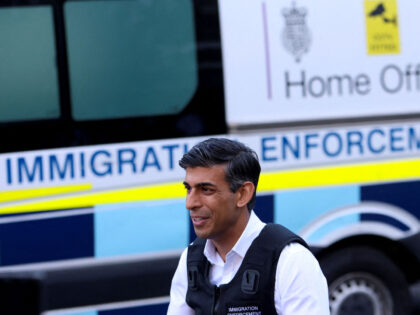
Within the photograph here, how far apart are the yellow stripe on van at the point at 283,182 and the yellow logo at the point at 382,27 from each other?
631 mm

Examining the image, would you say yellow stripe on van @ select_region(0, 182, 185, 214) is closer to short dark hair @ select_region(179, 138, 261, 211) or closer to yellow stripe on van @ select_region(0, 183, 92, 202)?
yellow stripe on van @ select_region(0, 183, 92, 202)

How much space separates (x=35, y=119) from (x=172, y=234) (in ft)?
2.99

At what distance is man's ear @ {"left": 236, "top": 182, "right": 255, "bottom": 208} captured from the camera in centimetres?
254

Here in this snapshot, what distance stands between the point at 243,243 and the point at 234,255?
43 mm

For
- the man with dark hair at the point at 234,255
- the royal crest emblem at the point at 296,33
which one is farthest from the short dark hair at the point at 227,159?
the royal crest emblem at the point at 296,33

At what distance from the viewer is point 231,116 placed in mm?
4715

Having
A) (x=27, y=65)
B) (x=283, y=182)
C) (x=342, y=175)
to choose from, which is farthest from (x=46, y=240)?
(x=342, y=175)

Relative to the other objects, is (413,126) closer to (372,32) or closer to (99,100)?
(372,32)

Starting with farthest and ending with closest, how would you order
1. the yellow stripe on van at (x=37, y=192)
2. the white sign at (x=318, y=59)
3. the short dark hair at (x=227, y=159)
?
the white sign at (x=318, y=59), the yellow stripe on van at (x=37, y=192), the short dark hair at (x=227, y=159)

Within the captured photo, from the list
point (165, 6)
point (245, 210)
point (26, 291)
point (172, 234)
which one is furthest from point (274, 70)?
point (26, 291)

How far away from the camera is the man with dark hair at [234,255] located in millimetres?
2381

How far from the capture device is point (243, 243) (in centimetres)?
252

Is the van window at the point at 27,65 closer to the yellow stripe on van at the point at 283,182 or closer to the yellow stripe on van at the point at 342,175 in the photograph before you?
the yellow stripe on van at the point at 283,182

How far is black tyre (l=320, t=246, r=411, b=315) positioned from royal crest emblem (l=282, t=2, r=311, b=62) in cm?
113
